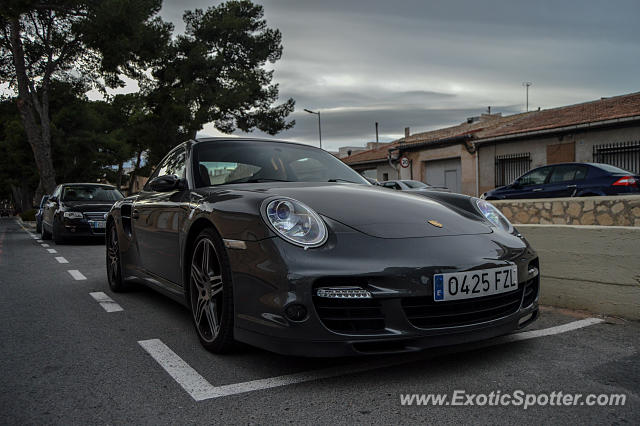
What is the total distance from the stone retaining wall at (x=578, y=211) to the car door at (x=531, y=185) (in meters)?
4.44

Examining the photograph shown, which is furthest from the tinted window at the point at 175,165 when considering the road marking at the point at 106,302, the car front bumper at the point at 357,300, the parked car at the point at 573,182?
the parked car at the point at 573,182

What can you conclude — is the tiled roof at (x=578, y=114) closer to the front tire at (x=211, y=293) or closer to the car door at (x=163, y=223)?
the car door at (x=163, y=223)

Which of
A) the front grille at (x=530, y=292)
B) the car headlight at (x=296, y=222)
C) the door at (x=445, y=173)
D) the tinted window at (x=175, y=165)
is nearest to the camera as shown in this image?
the car headlight at (x=296, y=222)

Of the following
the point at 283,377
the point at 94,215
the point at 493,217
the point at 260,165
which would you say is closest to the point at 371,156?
the point at 94,215

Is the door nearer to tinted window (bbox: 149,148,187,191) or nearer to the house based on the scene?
the house

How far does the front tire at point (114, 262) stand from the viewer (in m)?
5.18

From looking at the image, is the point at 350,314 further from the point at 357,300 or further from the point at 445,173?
the point at 445,173

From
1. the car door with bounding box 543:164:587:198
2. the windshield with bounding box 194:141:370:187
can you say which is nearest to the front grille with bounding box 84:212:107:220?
the windshield with bounding box 194:141:370:187

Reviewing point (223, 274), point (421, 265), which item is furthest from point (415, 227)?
point (223, 274)

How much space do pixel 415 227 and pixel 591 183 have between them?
32.0 feet

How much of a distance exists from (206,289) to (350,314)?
3.30 ft

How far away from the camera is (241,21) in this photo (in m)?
31.2

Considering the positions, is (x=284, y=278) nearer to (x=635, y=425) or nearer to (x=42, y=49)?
(x=635, y=425)

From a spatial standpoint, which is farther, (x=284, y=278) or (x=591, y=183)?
(x=591, y=183)
